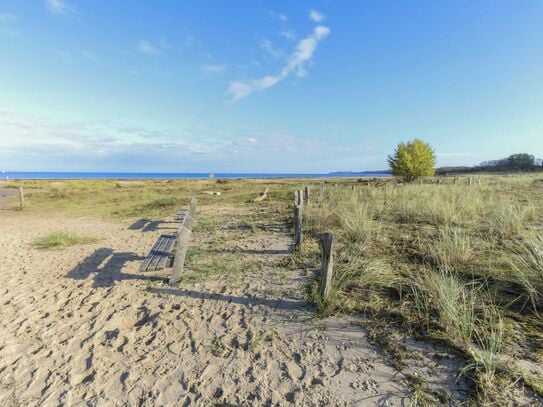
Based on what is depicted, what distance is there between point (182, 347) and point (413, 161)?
33.3 m

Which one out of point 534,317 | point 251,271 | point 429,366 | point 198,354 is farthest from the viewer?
point 251,271

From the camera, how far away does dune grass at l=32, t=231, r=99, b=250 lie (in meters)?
7.41

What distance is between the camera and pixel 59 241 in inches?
295

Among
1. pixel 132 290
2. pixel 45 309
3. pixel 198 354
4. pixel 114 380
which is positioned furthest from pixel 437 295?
pixel 45 309

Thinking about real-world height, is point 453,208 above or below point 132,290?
above

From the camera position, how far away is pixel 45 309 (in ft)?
13.8

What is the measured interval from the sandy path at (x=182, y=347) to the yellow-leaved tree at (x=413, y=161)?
99.7 ft

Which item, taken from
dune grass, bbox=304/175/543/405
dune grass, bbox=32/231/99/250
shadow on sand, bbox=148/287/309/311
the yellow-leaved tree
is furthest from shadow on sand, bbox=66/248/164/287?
the yellow-leaved tree

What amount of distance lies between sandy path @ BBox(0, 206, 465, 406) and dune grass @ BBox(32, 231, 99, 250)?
2.08m

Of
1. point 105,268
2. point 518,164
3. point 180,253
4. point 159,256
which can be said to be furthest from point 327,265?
point 518,164

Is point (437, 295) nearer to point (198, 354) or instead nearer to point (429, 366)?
point (429, 366)

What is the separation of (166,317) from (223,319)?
75 centimetres

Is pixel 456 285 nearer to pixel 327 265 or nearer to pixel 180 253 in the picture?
pixel 327 265

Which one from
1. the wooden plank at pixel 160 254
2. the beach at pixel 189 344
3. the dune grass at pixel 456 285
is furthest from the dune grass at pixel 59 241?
the dune grass at pixel 456 285
